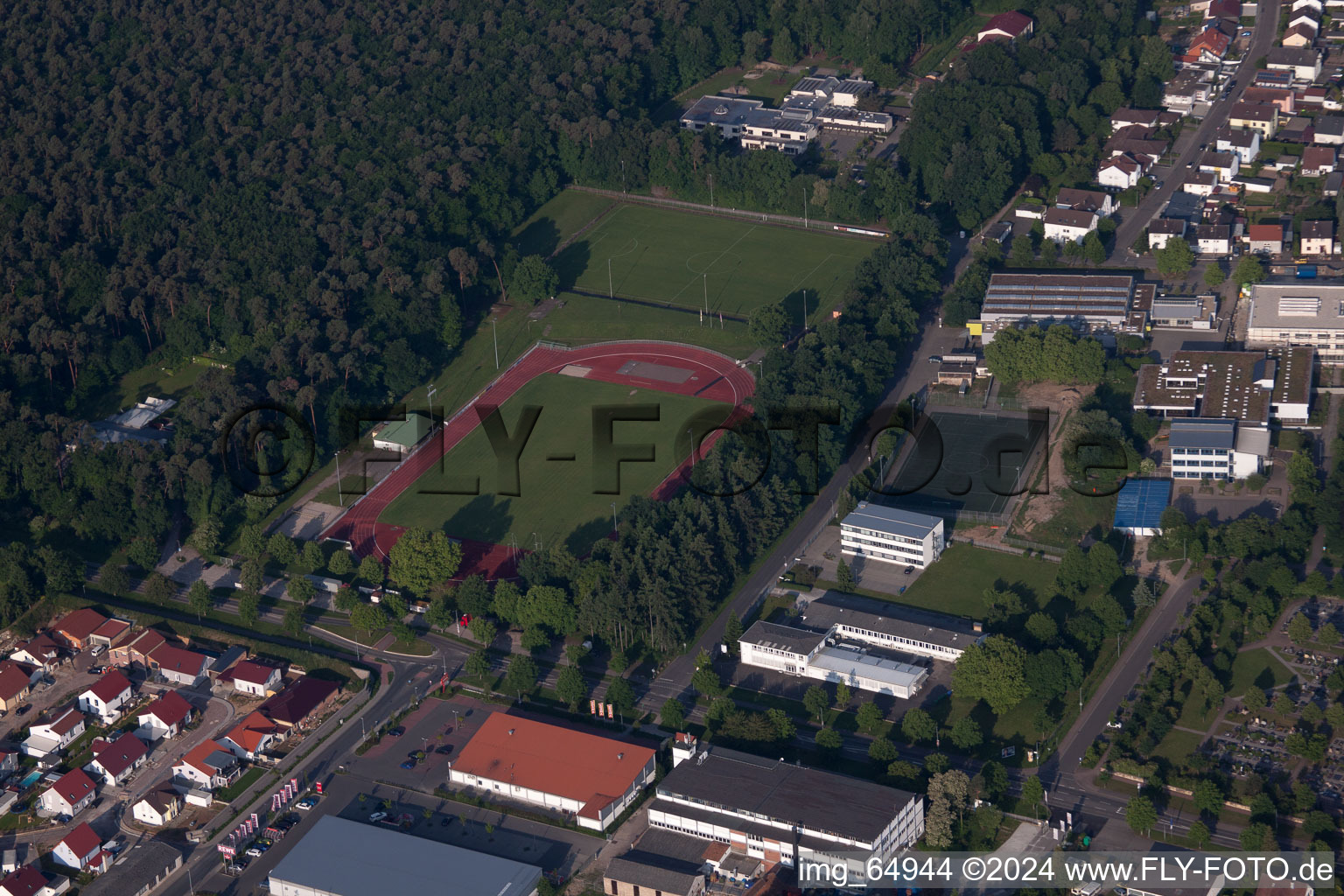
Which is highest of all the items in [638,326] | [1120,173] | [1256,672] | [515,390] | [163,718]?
[1120,173]

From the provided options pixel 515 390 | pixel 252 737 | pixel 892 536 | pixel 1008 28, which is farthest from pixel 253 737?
pixel 1008 28

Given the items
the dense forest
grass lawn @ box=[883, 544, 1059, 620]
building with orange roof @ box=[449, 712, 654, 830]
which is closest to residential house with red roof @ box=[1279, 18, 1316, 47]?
the dense forest

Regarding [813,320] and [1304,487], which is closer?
[1304,487]

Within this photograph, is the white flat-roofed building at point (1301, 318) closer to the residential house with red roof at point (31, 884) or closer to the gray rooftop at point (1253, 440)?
the gray rooftop at point (1253, 440)

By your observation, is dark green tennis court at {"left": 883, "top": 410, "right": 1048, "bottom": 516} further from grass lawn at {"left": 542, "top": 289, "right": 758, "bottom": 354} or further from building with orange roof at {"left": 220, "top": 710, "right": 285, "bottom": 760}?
building with orange roof at {"left": 220, "top": 710, "right": 285, "bottom": 760}

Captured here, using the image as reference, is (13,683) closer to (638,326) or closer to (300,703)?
(300,703)

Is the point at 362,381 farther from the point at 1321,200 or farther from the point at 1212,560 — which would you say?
the point at 1321,200

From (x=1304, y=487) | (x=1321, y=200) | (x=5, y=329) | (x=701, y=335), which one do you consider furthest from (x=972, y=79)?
(x=5, y=329)
